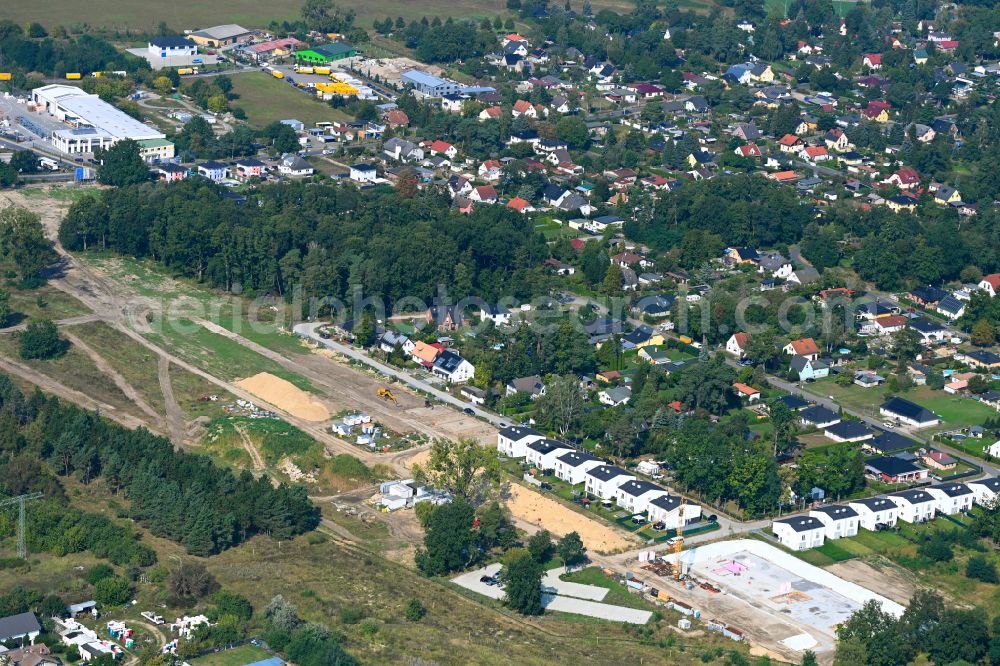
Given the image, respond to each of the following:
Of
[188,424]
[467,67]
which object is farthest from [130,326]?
[467,67]

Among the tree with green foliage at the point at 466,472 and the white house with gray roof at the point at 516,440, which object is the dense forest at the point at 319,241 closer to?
the white house with gray roof at the point at 516,440

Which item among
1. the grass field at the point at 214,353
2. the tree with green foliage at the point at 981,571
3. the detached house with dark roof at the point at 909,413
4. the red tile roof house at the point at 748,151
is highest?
the red tile roof house at the point at 748,151

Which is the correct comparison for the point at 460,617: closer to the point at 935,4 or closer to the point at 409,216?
the point at 409,216

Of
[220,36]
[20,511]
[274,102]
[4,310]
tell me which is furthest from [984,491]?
[220,36]

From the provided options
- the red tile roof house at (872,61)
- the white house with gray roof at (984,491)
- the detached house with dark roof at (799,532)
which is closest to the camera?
the detached house with dark roof at (799,532)

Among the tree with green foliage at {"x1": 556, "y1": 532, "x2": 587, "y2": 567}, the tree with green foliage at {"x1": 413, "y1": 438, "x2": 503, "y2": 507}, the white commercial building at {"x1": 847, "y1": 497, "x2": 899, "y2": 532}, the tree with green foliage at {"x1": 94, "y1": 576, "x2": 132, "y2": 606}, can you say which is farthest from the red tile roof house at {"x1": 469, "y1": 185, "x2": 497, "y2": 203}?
the tree with green foliage at {"x1": 94, "y1": 576, "x2": 132, "y2": 606}

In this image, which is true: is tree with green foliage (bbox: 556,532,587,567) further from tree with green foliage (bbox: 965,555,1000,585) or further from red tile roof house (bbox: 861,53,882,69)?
red tile roof house (bbox: 861,53,882,69)

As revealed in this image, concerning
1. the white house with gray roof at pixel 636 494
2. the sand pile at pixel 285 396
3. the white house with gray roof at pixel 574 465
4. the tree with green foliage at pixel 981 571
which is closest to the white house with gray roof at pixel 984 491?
the tree with green foliage at pixel 981 571
